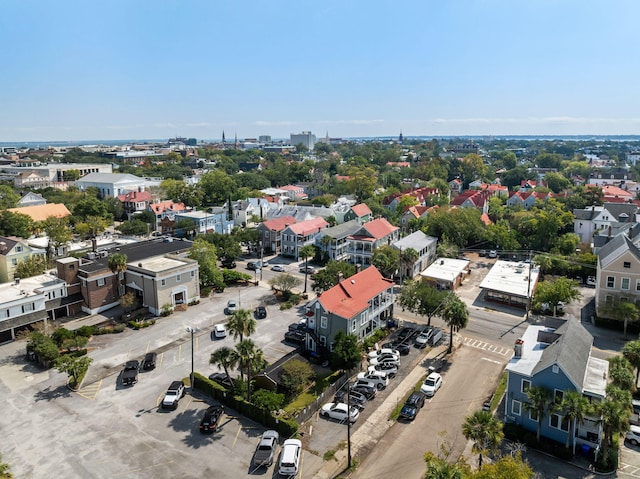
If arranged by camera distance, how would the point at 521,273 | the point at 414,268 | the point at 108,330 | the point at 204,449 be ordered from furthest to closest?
the point at 414,268 < the point at 521,273 < the point at 108,330 < the point at 204,449

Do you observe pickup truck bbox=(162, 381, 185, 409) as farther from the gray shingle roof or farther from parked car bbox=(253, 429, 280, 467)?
the gray shingle roof

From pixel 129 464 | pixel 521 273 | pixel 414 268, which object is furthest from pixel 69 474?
pixel 521 273

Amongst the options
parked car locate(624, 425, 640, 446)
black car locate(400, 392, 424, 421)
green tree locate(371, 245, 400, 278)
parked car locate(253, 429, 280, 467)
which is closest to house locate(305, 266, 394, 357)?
black car locate(400, 392, 424, 421)

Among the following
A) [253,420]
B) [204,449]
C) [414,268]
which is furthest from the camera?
[414,268]

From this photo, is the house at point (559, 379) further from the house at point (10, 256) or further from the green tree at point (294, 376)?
the house at point (10, 256)

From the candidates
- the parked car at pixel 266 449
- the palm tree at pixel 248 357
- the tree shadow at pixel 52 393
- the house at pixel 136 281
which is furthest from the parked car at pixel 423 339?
the tree shadow at pixel 52 393

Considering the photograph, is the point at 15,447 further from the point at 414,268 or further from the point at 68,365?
the point at 414,268
